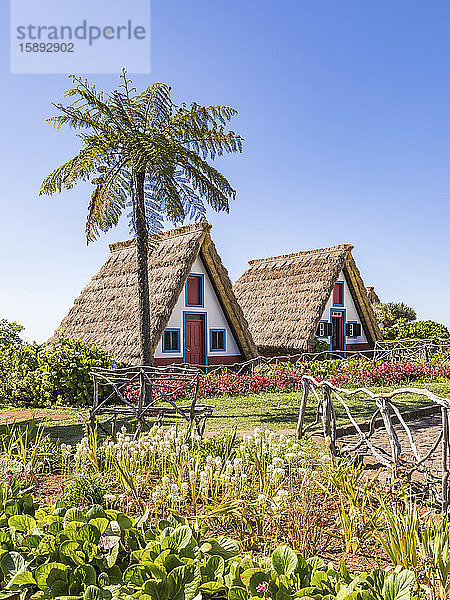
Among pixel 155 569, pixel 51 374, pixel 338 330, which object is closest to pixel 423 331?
pixel 338 330

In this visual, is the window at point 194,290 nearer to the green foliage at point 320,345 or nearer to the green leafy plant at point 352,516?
the green foliage at point 320,345

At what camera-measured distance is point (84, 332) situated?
19484 millimetres

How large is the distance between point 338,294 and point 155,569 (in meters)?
23.1

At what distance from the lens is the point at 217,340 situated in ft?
64.2

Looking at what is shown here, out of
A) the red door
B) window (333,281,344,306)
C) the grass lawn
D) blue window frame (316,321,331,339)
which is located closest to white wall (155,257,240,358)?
the red door

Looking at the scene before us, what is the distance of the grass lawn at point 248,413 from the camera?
8953 millimetres

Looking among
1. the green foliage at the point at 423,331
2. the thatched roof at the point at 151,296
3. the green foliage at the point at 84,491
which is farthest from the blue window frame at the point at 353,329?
the green foliage at the point at 84,491

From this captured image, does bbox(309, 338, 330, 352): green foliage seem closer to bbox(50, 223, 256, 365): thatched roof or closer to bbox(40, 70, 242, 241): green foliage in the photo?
bbox(50, 223, 256, 365): thatched roof

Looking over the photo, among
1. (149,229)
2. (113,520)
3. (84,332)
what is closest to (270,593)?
(113,520)

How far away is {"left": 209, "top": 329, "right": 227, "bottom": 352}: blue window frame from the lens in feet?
63.5

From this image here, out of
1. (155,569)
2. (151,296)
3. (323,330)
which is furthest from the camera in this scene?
(323,330)

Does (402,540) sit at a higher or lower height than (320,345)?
lower

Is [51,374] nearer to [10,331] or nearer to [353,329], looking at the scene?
[10,331]

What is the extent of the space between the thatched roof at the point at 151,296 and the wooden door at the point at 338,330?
6.44 meters
